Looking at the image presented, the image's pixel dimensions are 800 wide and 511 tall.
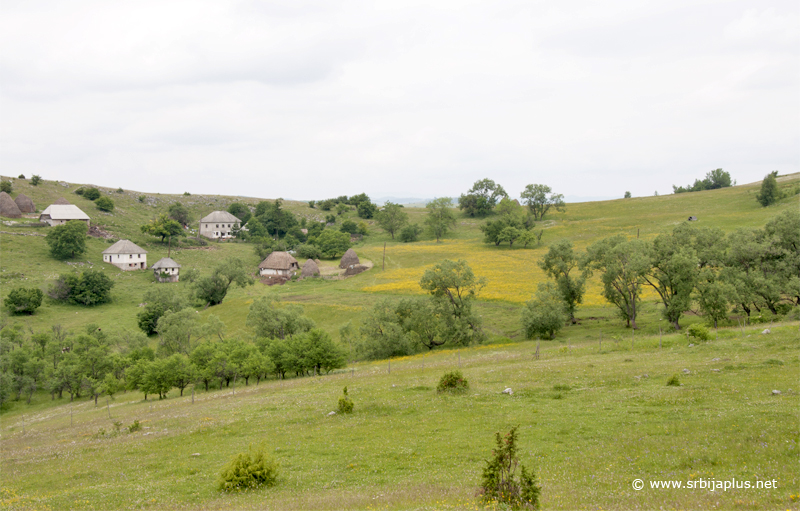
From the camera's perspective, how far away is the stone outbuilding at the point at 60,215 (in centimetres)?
10810

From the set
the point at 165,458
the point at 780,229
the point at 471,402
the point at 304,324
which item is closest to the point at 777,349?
the point at 471,402

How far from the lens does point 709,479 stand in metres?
10.2

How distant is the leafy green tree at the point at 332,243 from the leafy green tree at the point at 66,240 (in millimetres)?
51566

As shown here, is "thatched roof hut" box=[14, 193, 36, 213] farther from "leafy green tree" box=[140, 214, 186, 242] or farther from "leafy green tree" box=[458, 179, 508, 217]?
"leafy green tree" box=[458, 179, 508, 217]

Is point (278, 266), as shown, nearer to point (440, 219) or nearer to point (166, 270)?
point (166, 270)

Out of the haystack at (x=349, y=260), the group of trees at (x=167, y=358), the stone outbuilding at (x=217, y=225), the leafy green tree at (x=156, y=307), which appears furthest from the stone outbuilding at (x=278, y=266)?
the group of trees at (x=167, y=358)

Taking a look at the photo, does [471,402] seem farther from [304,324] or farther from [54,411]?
[54,411]

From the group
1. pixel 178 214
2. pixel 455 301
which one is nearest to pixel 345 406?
pixel 455 301

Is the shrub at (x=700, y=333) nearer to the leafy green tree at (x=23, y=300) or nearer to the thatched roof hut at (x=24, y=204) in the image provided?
the leafy green tree at (x=23, y=300)

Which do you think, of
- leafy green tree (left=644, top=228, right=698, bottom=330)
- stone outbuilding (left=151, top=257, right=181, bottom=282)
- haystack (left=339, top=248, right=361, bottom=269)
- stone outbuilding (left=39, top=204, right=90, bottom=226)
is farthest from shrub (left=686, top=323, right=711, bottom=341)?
stone outbuilding (left=39, top=204, right=90, bottom=226)

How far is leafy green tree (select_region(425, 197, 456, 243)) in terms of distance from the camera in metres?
123

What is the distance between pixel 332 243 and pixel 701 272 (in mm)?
83684

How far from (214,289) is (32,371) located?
3320 centimetres

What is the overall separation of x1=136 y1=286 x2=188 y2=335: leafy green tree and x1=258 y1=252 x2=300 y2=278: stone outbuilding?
87.6ft
